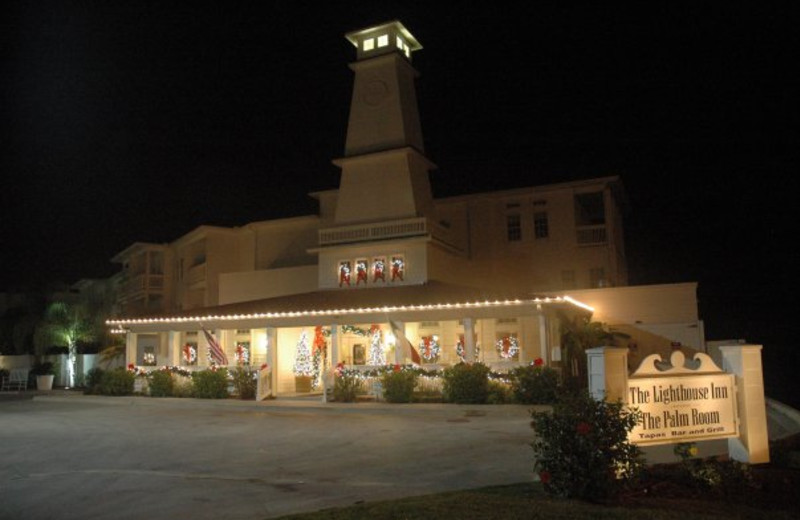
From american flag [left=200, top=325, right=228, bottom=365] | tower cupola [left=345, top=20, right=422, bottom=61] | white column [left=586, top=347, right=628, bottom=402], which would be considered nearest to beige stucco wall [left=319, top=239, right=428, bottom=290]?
american flag [left=200, top=325, right=228, bottom=365]

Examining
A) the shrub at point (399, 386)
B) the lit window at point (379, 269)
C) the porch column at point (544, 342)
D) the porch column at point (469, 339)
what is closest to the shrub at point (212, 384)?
Result: the shrub at point (399, 386)

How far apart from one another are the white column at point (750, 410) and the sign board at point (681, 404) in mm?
108

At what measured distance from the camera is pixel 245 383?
23.2 metres

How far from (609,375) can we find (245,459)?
6284 millimetres

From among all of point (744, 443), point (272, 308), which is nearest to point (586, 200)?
point (272, 308)

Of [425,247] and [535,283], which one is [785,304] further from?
[425,247]

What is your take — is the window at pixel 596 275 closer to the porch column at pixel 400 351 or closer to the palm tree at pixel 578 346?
the palm tree at pixel 578 346

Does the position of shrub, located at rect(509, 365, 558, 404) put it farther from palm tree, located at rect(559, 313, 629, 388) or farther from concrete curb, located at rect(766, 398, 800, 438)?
concrete curb, located at rect(766, 398, 800, 438)

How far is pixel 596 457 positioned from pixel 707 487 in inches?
62.1

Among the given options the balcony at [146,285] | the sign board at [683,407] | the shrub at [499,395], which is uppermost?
the balcony at [146,285]

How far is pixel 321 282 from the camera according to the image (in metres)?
27.9

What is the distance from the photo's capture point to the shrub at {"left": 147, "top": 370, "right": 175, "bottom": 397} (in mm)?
24391

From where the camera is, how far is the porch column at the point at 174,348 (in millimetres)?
26312

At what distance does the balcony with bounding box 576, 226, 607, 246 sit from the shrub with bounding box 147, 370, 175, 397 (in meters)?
17.4
